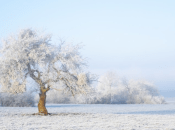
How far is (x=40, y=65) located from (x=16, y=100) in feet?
57.0

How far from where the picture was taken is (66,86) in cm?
2173

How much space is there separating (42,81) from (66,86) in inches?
87.0

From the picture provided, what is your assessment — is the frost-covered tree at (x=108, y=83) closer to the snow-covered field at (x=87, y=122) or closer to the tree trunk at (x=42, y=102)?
the tree trunk at (x=42, y=102)

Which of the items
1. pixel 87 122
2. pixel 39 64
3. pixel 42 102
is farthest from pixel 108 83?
pixel 87 122

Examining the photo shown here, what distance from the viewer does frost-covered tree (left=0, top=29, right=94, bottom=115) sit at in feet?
63.1

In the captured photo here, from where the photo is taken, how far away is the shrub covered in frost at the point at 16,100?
34.6 m

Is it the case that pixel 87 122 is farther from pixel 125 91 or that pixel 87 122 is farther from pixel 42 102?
pixel 125 91

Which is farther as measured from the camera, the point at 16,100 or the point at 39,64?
the point at 16,100

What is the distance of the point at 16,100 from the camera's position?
1366 inches

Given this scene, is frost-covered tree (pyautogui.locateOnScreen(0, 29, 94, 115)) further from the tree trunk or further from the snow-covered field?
the snow-covered field

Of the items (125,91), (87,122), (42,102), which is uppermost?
(125,91)

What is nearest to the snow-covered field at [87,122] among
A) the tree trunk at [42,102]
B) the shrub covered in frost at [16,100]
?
the tree trunk at [42,102]

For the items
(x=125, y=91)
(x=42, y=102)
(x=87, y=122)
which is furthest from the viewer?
(x=125, y=91)

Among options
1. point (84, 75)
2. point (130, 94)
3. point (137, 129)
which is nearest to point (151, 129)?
point (137, 129)
